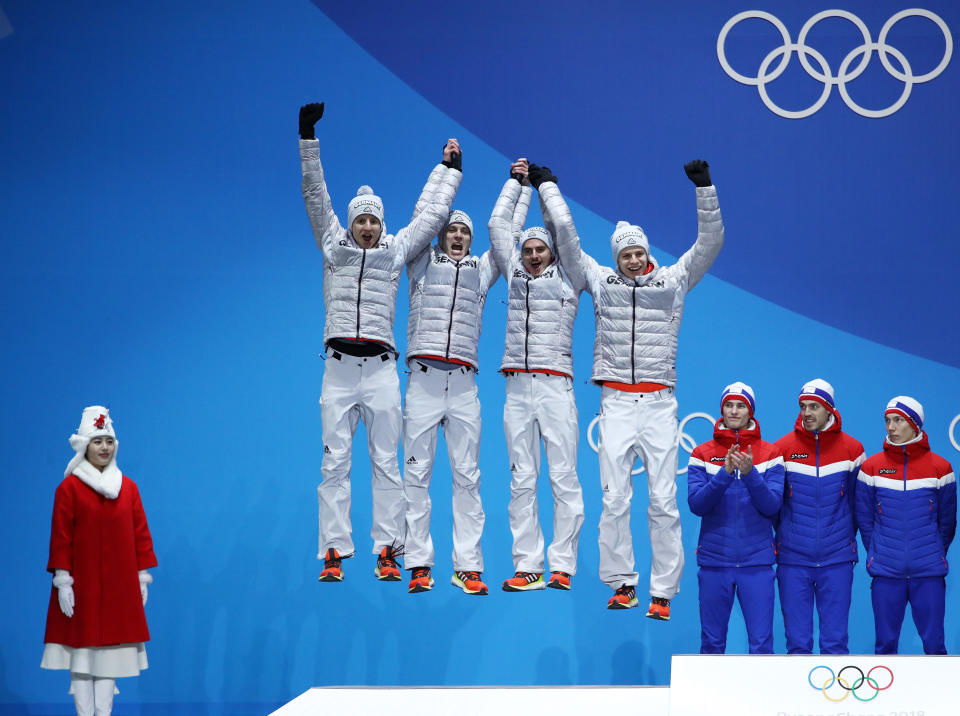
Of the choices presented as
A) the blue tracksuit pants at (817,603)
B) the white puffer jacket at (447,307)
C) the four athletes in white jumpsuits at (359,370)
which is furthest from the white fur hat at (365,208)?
the blue tracksuit pants at (817,603)

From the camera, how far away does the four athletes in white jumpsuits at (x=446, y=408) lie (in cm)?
676

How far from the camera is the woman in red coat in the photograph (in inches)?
245

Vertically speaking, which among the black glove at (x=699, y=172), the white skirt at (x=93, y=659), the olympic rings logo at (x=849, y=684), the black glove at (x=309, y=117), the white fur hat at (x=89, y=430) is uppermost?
the black glove at (x=309, y=117)

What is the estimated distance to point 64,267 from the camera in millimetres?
8492

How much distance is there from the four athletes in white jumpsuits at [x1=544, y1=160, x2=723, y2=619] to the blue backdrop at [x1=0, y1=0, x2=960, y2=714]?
141 cm

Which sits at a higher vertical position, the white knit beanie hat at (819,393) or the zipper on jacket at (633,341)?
the zipper on jacket at (633,341)

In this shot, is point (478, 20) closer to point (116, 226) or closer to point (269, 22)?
point (269, 22)

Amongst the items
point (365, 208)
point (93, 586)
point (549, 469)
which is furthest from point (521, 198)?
A: point (93, 586)

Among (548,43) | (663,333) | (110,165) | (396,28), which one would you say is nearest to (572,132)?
(548,43)

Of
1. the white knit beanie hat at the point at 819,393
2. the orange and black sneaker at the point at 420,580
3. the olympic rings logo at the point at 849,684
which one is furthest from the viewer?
the orange and black sneaker at the point at 420,580

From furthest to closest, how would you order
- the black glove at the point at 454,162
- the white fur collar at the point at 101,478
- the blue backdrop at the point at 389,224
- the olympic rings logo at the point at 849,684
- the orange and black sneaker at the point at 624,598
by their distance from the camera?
the blue backdrop at the point at 389,224, the black glove at the point at 454,162, the orange and black sneaker at the point at 624,598, the white fur collar at the point at 101,478, the olympic rings logo at the point at 849,684

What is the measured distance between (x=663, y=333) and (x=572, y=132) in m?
2.22

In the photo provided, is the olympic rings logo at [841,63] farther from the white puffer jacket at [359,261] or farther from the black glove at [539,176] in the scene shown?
the white puffer jacket at [359,261]

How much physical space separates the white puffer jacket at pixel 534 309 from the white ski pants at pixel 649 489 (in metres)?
0.47
